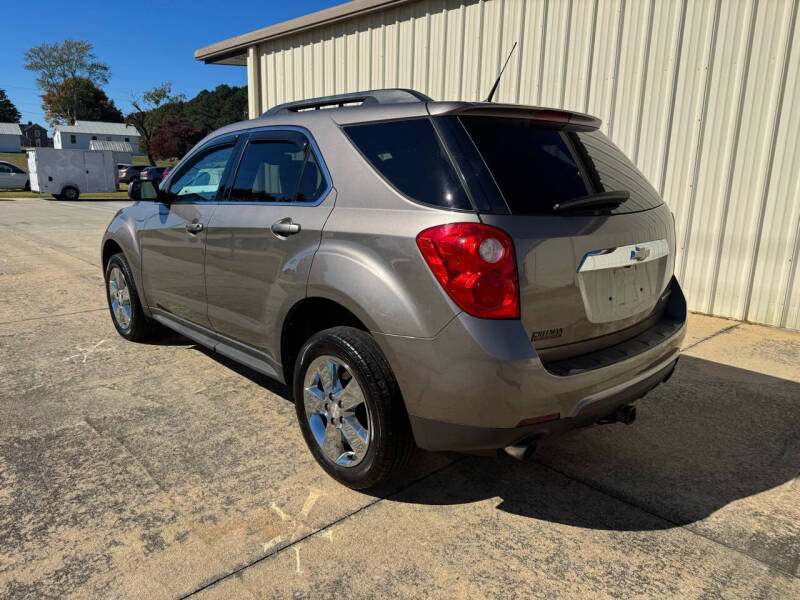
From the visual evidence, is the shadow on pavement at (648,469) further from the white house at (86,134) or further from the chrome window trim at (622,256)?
the white house at (86,134)

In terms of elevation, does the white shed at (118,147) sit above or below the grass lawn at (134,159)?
above

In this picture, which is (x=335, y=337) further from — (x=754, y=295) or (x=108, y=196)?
(x=108, y=196)

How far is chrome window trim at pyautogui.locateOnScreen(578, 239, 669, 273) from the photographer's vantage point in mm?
2367

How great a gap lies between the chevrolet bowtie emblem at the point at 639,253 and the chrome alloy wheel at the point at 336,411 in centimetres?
132

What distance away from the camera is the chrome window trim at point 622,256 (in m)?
2.37

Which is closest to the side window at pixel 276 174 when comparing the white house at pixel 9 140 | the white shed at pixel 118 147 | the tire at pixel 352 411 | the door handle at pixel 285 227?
the door handle at pixel 285 227

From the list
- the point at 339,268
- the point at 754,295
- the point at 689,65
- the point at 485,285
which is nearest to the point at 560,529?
the point at 485,285

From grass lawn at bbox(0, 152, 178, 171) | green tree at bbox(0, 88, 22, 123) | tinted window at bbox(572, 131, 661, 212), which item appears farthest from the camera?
green tree at bbox(0, 88, 22, 123)

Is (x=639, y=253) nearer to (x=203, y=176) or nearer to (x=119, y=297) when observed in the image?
(x=203, y=176)

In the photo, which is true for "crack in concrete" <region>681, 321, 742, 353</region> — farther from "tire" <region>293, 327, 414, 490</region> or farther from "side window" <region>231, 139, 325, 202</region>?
"side window" <region>231, 139, 325, 202</region>

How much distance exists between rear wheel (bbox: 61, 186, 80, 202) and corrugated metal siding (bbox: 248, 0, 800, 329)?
75.9 feet

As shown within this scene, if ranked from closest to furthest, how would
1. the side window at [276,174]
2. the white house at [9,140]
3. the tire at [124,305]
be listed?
the side window at [276,174] → the tire at [124,305] → the white house at [9,140]

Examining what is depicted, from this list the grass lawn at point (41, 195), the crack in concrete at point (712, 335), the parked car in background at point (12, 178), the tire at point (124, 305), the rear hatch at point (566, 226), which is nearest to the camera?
the rear hatch at point (566, 226)

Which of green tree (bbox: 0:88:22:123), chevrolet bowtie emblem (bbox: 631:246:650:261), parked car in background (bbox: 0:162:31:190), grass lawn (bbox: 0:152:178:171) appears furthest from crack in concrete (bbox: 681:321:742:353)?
green tree (bbox: 0:88:22:123)
